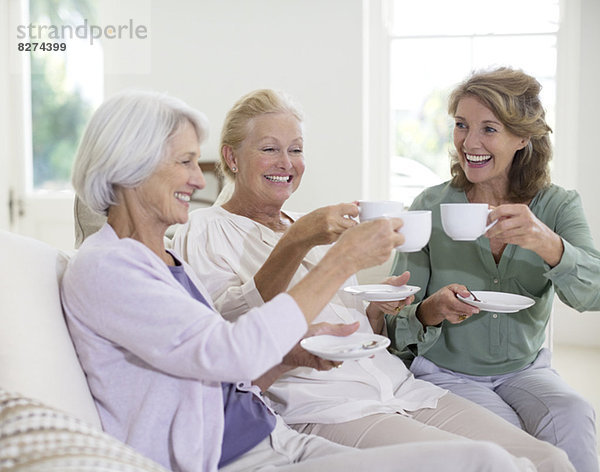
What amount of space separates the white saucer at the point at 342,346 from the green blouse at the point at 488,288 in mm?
434

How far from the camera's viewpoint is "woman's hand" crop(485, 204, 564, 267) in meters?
1.61

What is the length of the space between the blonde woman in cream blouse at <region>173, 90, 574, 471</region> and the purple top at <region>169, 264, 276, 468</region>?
0.59 feet

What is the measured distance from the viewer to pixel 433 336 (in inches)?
75.4

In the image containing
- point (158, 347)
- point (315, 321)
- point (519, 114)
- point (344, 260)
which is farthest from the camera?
point (519, 114)

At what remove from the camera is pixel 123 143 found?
129 centimetres

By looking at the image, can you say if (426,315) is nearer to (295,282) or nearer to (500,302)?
(500,302)

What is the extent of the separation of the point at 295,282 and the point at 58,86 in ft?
14.5

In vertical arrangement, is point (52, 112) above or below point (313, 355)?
above

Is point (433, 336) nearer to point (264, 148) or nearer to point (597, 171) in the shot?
point (264, 148)

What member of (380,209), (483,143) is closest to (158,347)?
(380,209)

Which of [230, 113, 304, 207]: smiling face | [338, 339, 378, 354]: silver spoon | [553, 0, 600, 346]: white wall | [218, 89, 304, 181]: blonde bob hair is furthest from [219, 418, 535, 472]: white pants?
[553, 0, 600, 346]: white wall

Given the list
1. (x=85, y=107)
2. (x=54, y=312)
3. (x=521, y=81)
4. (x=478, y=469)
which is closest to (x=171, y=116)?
(x=54, y=312)

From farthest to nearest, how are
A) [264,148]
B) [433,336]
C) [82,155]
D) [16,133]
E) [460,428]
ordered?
[16,133]
[264,148]
[433,336]
[460,428]
[82,155]

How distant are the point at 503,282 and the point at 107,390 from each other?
119cm
